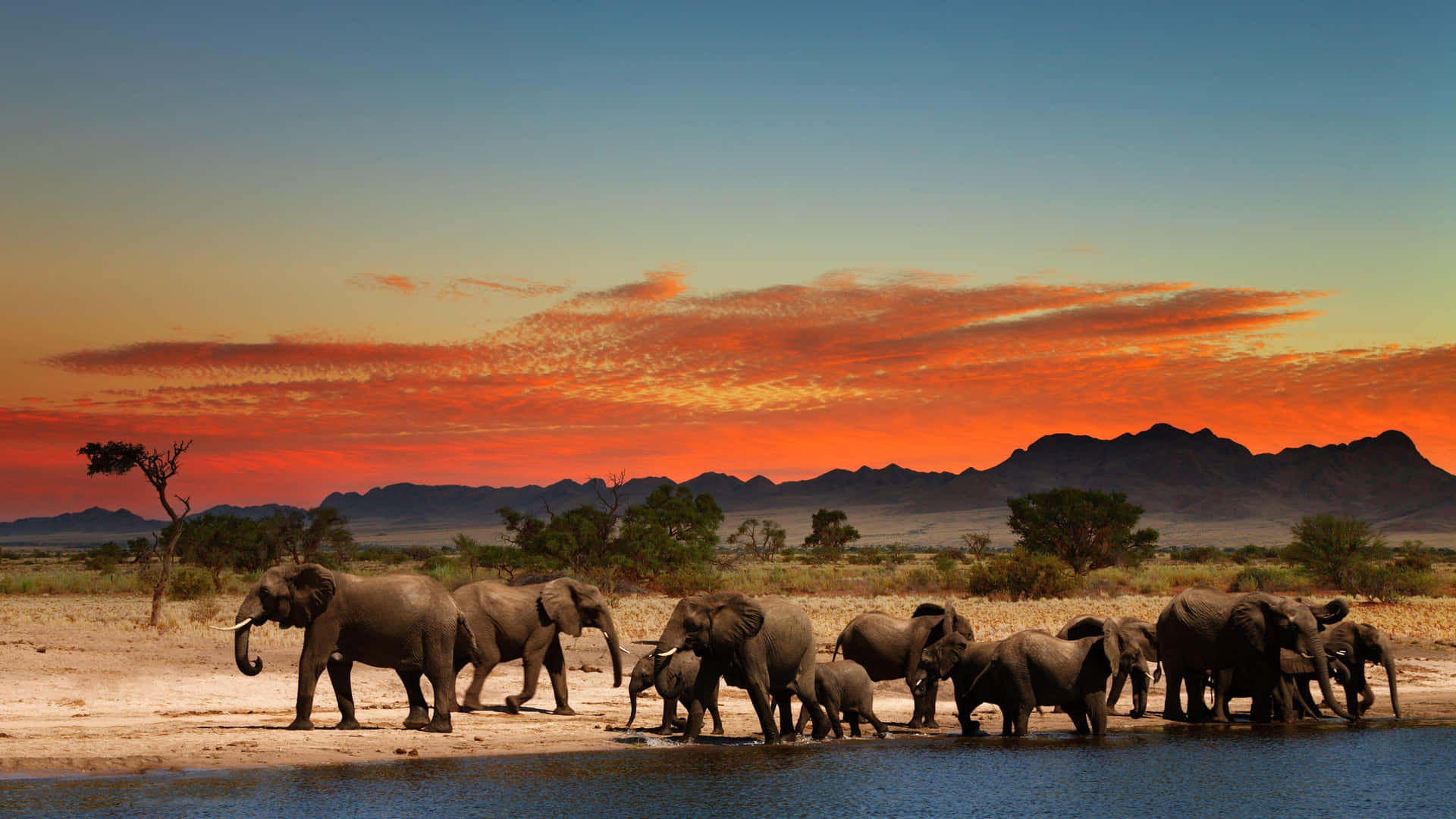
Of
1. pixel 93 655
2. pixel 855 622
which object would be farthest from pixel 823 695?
pixel 93 655

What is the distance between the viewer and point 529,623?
20344mm

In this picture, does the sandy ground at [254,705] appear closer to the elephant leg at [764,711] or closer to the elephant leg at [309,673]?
the elephant leg at [309,673]

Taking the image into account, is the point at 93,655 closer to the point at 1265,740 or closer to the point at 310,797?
the point at 310,797

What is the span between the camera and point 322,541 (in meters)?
96.1

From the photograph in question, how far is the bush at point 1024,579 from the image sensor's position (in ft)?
168

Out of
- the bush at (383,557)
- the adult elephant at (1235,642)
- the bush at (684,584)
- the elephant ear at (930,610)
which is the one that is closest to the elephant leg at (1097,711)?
the elephant ear at (930,610)

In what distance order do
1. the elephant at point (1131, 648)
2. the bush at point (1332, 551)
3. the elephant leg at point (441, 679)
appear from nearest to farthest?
the elephant leg at point (441, 679) → the elephant at point (1131, 648) → the bush at point (1332, 551)

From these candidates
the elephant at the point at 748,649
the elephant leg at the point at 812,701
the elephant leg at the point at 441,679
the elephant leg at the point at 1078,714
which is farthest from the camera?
the elephant leg at the point at 1078,714

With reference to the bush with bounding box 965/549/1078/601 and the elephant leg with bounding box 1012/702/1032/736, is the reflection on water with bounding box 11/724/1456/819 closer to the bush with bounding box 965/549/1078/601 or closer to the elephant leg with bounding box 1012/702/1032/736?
the elephant leg with bounding box 1012/702/1032/736

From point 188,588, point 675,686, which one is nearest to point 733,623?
point 675,686

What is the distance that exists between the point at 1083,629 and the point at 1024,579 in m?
32.7

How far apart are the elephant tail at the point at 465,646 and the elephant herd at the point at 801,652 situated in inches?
1.5

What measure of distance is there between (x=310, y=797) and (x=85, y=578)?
5893cm

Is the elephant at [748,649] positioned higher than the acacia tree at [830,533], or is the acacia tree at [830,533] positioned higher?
the elephant at [748,649]
